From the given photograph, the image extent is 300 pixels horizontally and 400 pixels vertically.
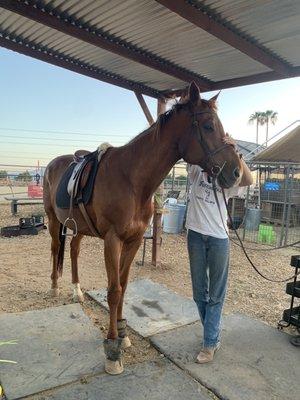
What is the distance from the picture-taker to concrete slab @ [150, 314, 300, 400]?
2.31 meters

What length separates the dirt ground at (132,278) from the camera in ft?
12.1

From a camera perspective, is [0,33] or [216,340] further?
[0,33]

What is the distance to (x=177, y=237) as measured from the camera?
26.9 feet

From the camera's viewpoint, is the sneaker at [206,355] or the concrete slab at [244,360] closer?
the concrete slab at [244,360]

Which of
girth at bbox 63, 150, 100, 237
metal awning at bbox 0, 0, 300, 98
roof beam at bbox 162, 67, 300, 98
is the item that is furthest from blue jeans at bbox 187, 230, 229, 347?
metal awning at bbox 0, 0, 300, 98

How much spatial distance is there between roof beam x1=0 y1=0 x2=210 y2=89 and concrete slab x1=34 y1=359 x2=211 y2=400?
9.74 ft

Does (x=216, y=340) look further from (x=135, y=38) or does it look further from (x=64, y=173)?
(x=135, y=38)

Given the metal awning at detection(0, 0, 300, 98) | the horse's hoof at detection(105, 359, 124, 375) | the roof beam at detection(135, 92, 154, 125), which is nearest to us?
the horse's hoof at detection(105, 359, 124, 375)

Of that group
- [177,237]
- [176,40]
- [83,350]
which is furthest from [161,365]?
[177,237]

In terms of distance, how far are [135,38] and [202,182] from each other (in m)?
1.81

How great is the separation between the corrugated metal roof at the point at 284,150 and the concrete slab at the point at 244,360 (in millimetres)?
9094

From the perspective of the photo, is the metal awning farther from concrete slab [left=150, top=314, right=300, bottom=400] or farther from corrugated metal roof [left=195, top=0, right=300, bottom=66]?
concrete slab [left=150, top=314, right=300, bottom=400]

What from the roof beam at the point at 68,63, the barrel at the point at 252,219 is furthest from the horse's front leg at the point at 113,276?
the barrel at the point at 252,219

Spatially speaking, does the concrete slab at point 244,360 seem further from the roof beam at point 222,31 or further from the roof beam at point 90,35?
the roof beam at point 90,35
